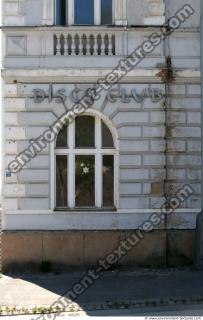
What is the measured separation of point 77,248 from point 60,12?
193 inches

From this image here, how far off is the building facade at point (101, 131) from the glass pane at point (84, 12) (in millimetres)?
92

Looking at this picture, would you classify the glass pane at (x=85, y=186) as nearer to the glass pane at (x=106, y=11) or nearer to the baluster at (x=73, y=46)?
the baluster at (x=73, y=46)

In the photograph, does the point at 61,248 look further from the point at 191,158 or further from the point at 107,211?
the point at 191,158

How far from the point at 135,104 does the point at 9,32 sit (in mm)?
2952

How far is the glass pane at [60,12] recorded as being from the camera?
35.7ft

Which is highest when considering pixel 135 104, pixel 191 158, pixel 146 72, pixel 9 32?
pixel 9 32

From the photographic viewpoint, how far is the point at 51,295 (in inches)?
343

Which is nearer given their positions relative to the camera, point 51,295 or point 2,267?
point 51,295

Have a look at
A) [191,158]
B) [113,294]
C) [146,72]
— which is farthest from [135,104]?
[113,294]

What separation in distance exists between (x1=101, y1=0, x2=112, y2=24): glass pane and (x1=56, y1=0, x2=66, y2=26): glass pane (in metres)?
0.80

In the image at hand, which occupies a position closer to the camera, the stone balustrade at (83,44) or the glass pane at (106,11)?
the stone balustrade at (83,44)

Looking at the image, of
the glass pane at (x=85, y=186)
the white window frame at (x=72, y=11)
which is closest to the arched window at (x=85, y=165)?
the glass pane at (x=85, y=186)

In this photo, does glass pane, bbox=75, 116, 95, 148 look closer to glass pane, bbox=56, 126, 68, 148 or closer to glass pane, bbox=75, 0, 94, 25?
glass pane, bbox=56, 126, 68, 148

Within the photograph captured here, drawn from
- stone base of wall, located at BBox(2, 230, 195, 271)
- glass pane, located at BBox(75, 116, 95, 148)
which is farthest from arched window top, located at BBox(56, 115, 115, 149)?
stone base of wall, located at BBox(2, 230, 195, 271)
